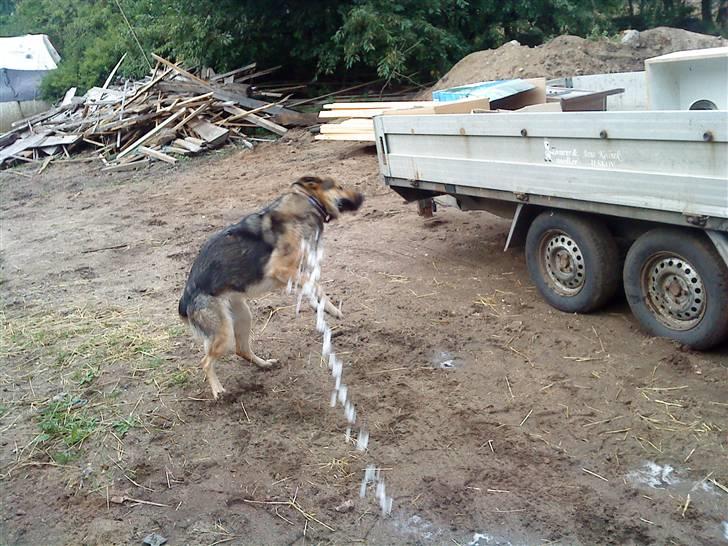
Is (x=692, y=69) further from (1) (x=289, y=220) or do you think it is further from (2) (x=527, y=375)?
(1) (x=289, y=220)

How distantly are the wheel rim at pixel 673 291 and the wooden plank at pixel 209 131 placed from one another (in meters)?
12.4

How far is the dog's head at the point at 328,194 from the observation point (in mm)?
5730

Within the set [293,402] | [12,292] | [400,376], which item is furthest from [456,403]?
[12,292]

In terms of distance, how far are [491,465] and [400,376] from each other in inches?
51.3

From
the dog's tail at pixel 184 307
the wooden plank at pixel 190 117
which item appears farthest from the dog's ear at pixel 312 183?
the wooden plank at pixel 190 117

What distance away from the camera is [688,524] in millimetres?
3340

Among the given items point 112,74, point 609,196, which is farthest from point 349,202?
point 112,74

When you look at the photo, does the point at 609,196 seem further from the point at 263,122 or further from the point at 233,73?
the point at 233,73

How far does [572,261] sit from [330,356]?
2.12 meters

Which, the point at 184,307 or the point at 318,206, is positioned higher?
the point at 318,206

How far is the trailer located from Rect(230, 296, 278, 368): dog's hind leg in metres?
2.29

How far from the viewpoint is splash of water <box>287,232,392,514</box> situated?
3925 millimetres

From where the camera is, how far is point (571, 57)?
13422 millimetres

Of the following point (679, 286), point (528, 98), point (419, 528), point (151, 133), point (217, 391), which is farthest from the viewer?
point (151, 133)
